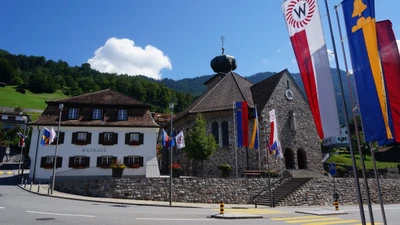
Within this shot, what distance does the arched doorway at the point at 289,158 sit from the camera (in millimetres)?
29714

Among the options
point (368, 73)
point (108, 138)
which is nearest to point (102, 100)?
point (108, 138)

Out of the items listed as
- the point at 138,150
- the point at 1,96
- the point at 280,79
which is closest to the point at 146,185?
the point at 138,150

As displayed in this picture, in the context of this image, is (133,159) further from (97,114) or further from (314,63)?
(314,63)

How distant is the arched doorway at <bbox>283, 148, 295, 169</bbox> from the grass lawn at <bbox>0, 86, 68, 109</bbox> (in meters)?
92.2

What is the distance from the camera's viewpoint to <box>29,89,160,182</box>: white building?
2761cm

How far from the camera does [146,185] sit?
843 inches

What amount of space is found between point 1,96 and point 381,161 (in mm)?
119061

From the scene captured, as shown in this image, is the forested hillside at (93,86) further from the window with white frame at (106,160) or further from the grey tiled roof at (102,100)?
the window with white frame at (106,160)

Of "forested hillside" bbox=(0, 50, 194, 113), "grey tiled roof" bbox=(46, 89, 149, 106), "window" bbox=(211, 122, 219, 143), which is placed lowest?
"window" bbox=(211, 122, 219, 143)

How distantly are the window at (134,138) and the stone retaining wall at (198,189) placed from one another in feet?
Result: 23.5

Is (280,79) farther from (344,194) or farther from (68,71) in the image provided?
(68,71)

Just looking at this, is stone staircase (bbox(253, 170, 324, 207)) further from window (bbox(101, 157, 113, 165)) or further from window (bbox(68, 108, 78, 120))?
window (bbox(68, 108, 78, 120))

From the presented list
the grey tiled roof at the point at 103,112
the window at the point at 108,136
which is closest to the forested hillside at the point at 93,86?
the grey tiled roof at the point at 103,112

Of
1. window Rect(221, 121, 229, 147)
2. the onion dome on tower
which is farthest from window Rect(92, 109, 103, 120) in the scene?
the onion dome on tower
